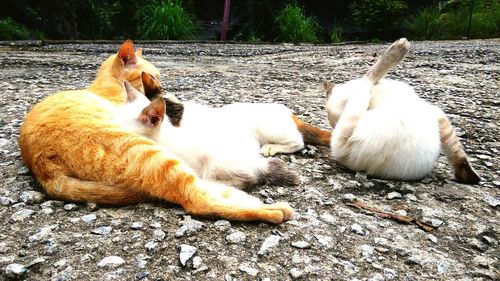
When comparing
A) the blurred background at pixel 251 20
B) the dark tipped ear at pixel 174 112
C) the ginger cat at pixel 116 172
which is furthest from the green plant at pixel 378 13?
the ginger cat at pixel 116 172

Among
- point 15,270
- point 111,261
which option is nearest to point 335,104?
point 111,261

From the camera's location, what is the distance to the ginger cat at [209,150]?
255 centimetres

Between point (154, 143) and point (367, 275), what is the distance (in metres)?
1.29

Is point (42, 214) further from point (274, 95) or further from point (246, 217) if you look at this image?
point (274, 95)

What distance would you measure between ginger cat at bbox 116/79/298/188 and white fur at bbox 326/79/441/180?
1.49 feet

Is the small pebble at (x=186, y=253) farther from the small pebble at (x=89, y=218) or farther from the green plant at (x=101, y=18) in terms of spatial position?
the green plant at (x=101, y=18)

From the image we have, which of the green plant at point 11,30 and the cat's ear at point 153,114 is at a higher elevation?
the green plant at point 11,30

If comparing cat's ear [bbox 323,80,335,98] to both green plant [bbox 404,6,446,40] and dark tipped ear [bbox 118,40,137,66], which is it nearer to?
dark tipped ear [bbox 118,40,137,66]

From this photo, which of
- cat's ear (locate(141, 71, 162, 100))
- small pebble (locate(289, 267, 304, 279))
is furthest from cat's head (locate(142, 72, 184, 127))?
small pebble (locate(289, 267, 304, 279))

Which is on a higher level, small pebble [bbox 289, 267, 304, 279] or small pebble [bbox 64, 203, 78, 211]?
small pebble [bbox 64, 203, 78, 211]

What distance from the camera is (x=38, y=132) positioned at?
2.44m

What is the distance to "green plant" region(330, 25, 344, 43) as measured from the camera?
52.3 feet

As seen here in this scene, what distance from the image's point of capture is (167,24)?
14.0 metres

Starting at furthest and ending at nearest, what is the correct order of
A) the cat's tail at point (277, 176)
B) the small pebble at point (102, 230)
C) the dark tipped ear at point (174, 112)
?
the dark tipped ear at point (174, 112)
the cat's tail at point (277, 176)
the small pebble at point (102, 230)
